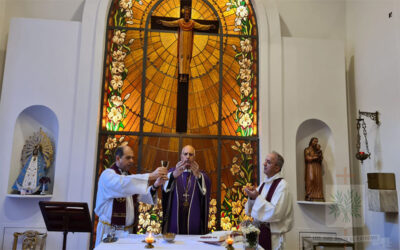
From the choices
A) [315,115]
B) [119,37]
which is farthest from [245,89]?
[119,37]

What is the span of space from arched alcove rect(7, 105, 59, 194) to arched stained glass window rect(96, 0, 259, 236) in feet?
2.49

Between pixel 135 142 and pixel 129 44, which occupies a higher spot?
A: pixel 129 44

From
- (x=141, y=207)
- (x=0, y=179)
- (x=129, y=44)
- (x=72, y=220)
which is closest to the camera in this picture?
(x=72, y=220)

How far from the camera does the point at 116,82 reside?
6242mm

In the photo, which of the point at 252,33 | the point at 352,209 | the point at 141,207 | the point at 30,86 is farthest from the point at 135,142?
the point at 352,209

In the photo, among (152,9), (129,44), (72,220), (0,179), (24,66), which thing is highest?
(152,9)

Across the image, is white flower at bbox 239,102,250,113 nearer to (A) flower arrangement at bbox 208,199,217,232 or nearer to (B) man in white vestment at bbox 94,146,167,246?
(A) flower arrangement at bbox 208,199,217,232

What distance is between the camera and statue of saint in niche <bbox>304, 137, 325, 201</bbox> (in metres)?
5.91

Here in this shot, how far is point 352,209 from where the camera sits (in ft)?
18.1

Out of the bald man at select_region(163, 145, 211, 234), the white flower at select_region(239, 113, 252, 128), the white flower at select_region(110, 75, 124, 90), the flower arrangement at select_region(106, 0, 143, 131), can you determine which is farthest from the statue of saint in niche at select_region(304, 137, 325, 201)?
the white flower at select_region(110, 75, 124, 90)

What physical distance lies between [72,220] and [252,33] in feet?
14.6

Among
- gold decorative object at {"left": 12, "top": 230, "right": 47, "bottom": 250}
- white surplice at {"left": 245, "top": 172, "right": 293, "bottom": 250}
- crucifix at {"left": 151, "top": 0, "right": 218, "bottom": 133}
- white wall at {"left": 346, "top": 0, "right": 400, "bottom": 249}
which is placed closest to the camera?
white surplice at {"left": 245, "top": 172, "right": 293, "bottom": 250}

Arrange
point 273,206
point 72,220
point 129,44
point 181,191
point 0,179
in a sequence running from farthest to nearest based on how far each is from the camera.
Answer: point 129,44 < point 0,179 < point 181,191 < point 273,206 < point 72,220

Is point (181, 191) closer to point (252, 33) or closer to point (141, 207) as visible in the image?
point (141, 207)
